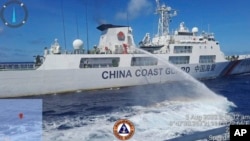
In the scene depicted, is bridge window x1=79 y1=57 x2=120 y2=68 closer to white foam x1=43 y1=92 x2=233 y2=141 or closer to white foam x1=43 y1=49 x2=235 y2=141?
white foam x1=43 y1=49 x2=235 y2=141

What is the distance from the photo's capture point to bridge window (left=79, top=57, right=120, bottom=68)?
2742cm

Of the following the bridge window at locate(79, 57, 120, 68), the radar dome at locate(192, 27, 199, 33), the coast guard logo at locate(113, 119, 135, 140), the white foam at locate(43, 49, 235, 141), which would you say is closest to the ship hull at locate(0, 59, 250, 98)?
the bridge window at locate(79, 57, 120, 68)

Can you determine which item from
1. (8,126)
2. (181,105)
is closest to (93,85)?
(181,105)

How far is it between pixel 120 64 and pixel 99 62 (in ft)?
7.44

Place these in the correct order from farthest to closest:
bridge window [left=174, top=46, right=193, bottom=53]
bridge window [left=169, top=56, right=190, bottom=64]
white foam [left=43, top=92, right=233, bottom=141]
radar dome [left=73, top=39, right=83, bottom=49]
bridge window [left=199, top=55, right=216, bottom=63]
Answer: bridge window [left=199, top=55, right=216, bottom=63], bridge window [left=174, top=46, right=193, bottom=53], bridge window [left=169, top=56, right=190, bottom=64], radar dome [left=73, top=39, right=83, bottom=49], white foam [left=43, top=92, right=233, bottom=141]

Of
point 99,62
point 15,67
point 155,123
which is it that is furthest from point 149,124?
point 99,62

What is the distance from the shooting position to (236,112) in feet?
42.7

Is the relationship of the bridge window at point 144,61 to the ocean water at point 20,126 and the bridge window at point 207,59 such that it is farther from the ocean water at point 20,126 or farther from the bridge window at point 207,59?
the ocean water at point 20,126

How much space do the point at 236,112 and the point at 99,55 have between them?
17564 mm

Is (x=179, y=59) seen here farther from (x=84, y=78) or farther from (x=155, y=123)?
(x=155, y=123)

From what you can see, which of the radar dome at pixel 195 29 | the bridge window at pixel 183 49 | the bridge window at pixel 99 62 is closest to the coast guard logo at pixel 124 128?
the bridge window at pixel 99 62

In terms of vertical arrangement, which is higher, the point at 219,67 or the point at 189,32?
the point at 189,32

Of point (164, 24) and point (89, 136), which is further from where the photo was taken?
point (164, 24)

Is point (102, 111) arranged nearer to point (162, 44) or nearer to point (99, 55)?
point (99, 55)
